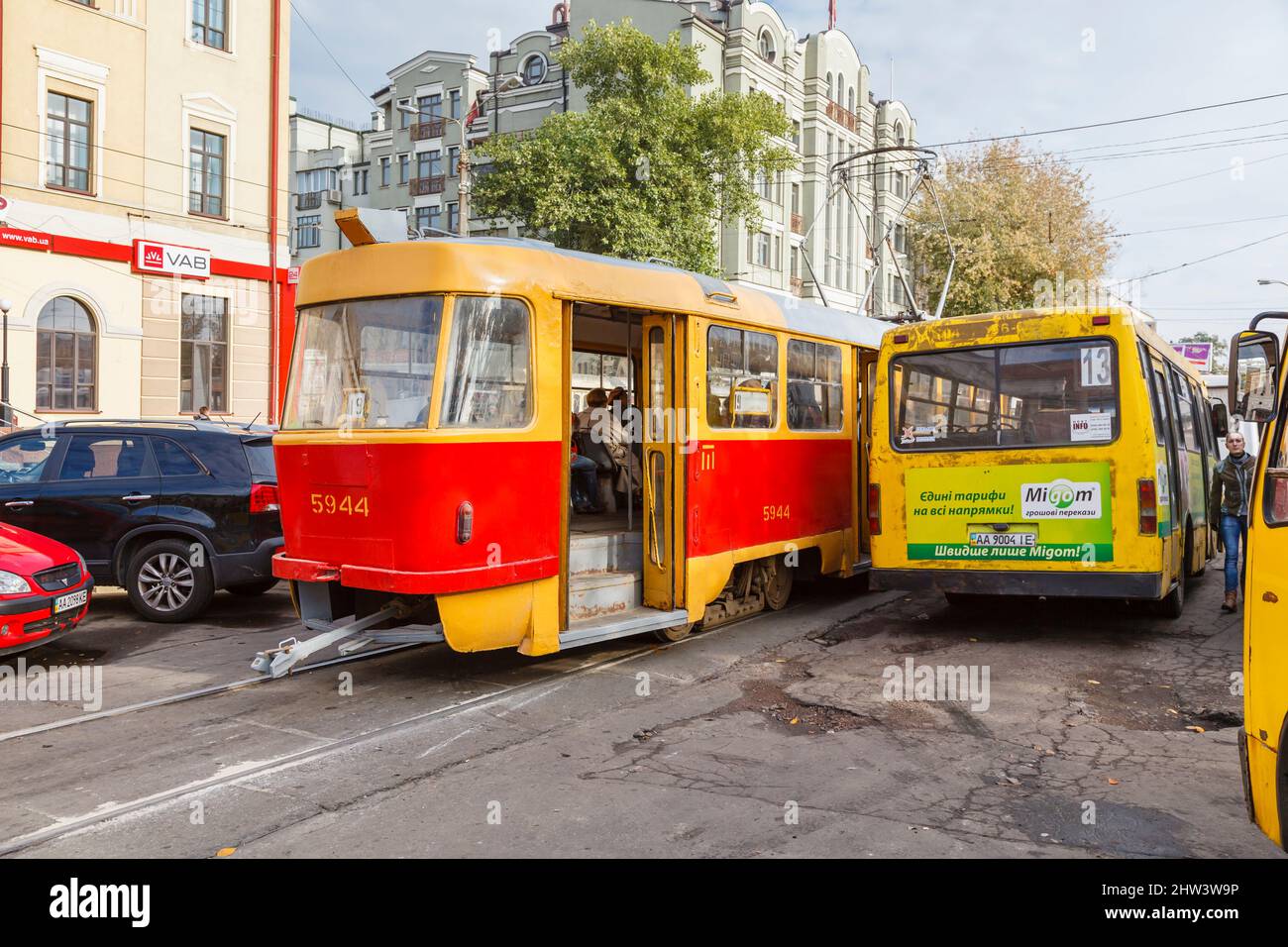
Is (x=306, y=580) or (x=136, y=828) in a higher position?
(x=306, y=580)

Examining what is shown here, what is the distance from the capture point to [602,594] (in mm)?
8062

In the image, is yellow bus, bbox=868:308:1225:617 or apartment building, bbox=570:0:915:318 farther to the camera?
apartment building, bbox=570:0:915:318

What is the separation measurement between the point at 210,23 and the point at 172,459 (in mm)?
17698

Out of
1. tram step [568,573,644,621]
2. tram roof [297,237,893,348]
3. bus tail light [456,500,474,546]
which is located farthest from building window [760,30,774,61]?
bus tail light [456,500,474,546]

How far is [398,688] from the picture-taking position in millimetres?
7375

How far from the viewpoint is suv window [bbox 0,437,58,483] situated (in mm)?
10195

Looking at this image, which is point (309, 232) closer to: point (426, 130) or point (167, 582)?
point (426, 130)

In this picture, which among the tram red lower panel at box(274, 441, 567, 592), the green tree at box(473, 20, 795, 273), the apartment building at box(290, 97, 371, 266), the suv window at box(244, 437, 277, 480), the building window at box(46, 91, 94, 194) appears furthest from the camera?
the apartment building at box(290, 97, 371, 266)

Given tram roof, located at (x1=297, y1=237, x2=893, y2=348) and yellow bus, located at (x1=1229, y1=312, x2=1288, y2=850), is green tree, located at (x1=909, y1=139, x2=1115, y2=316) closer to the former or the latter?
tram roof, located at (x1=297, y1=237, x2=893, y2=348)

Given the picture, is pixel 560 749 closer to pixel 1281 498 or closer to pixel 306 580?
pixel 306 580

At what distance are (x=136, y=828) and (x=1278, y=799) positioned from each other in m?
4.50

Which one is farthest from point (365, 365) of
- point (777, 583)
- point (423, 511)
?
point (777, 583)

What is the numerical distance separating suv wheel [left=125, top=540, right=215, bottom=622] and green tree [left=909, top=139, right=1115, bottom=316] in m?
27.5
